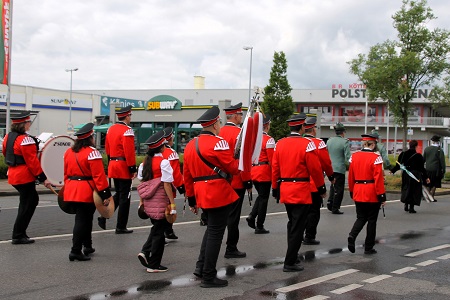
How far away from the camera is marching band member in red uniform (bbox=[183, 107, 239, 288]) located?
6.37 meters

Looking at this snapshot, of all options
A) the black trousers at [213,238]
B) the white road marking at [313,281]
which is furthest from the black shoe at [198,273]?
the white road marking at [313,281]

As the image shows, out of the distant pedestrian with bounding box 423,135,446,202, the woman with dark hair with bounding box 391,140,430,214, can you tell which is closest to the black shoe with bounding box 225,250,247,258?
the woman with dark hair with bounding box 391,140,430,214

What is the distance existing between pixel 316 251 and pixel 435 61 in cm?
1647

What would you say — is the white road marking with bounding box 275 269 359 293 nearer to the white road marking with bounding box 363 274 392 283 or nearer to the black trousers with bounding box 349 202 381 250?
the white road marking with bounding box 363 274 392 283

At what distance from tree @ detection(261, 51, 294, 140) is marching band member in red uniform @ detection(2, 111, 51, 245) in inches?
1316

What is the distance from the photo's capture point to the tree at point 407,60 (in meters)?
22.1

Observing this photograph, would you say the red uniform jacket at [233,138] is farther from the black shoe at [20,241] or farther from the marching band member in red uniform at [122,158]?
the black shoe at [20,241]

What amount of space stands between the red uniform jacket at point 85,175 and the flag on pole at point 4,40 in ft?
47.4

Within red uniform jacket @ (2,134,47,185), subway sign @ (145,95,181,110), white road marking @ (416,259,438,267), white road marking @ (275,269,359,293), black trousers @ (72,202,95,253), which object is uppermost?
subway sign @ (145,95,181,110)

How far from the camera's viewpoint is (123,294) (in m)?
6.01

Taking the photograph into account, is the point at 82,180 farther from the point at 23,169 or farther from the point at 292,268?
the point at 292,268

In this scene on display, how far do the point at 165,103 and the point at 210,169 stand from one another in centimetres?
4123

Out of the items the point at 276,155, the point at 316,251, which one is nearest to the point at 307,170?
the point at 276,155

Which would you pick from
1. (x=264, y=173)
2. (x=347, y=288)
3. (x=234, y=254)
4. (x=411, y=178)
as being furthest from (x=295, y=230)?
(x=411, y=178)
